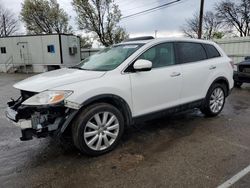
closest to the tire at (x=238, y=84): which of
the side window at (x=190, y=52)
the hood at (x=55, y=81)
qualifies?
the side window at (x=190, y=52)

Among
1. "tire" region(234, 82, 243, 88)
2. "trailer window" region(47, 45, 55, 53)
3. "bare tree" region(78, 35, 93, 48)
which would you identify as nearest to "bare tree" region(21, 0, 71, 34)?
"bare tree" region(78, 35, 93, 48)

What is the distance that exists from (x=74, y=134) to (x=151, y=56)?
186 cm

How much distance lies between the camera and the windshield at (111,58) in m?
3.69

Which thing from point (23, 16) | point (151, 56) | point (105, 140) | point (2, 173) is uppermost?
point (23, 16)

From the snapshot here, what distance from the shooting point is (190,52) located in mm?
4492

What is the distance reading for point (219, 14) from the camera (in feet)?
125

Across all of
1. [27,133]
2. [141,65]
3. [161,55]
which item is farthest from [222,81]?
[27,133]

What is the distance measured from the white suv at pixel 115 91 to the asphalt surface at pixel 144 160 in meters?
0.36

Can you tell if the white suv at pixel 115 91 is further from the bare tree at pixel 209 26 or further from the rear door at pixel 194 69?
the bare tree at pixel 209 26

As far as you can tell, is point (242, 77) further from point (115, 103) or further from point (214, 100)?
point (115, 103)

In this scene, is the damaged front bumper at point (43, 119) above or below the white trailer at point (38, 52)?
below

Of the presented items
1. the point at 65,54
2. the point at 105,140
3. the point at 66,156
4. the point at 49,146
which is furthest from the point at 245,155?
the point at 65,54

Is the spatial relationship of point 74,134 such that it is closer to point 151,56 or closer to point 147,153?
point 147,153

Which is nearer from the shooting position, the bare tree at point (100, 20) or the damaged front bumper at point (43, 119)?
the damaged front bumper at point (43, 119)
